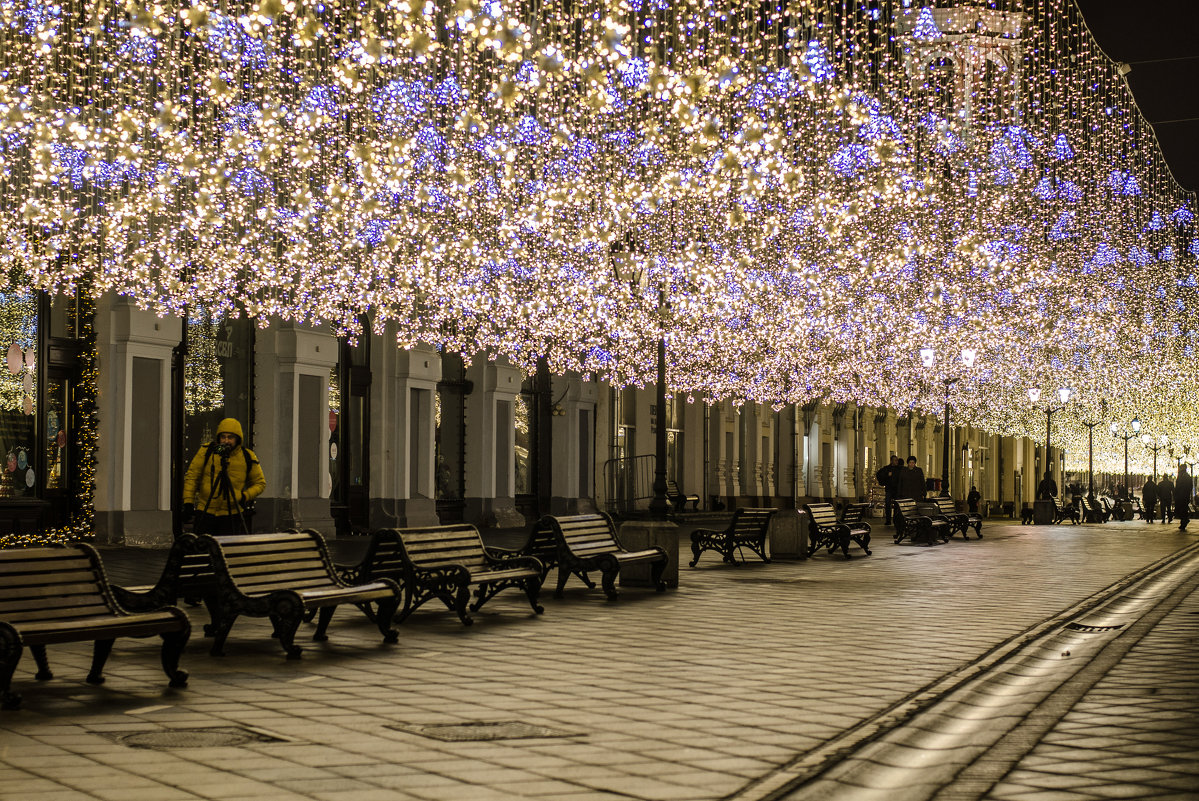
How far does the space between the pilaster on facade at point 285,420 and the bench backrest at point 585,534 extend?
10.8 meters

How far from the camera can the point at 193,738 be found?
262 inches

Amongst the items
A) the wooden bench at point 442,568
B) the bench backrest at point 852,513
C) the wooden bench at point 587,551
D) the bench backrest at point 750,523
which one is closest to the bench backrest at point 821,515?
the bench backrest at point 852,513

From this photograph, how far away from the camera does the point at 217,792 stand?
5.51 meters

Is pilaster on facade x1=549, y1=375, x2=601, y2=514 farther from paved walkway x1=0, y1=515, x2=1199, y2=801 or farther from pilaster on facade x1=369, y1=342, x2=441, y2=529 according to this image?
paved walkway x1=0, y1=515, x2=1199, y2=801

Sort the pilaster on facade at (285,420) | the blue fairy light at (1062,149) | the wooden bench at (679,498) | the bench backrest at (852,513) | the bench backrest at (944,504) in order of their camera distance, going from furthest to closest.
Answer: the wooden bench at (679,498) → the bench backrest at (944,504) → the blue fairy light at (1062,149) → the bench backrest at (852,513) → the pilaster on facade at (285,420)

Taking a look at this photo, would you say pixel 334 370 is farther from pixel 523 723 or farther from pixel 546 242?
pixel 523 723

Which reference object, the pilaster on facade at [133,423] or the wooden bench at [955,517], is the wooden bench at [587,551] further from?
the wooden bench at [955,517]

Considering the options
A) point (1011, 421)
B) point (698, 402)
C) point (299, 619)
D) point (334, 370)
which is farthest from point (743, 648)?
point (1011, 421)

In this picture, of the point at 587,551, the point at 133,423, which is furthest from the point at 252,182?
the point at 587,551

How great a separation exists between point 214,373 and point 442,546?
42.8 feet

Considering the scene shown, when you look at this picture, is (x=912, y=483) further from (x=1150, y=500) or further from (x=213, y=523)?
(x=213, y=523)

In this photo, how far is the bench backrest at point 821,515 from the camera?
23.3 meters

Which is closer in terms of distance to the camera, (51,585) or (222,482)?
(51,585)

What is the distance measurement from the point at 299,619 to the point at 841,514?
17.2 m
